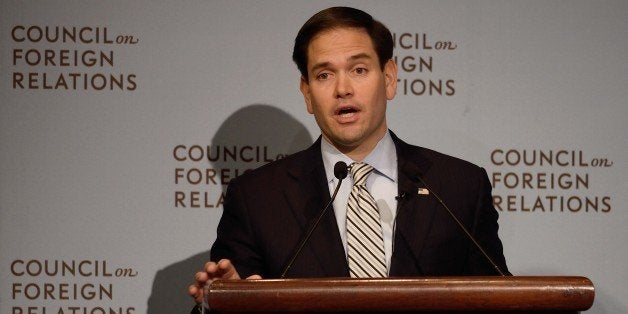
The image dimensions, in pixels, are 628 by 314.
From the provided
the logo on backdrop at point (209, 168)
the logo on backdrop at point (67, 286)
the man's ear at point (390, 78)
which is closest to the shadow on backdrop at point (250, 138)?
the logo on backdrop at point (209, 168)

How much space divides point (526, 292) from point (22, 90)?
225 cm

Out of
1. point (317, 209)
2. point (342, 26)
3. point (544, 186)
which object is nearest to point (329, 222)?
point (317, 209)

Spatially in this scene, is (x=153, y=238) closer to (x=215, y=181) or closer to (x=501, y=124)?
(x=215, y=181)

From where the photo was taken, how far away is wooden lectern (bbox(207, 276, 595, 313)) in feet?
5.42

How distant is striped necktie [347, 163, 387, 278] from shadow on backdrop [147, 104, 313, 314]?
0.73m

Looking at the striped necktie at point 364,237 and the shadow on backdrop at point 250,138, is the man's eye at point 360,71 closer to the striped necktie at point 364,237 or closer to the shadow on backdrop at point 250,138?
Result: the striped necktie at point 364,237

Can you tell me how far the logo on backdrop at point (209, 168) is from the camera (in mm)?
3238

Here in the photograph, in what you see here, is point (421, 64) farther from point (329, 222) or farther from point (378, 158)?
point (329, 222)

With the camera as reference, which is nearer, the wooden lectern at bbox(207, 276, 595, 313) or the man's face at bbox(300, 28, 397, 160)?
the wooden lectern at bbox(207, 276, 595, 313)

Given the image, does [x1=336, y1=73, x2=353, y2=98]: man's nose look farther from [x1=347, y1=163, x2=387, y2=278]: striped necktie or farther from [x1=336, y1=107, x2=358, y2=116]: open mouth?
[x1=347, y1=163, x2=387, y2=278]: striped necktie

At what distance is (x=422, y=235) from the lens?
8.27 ft

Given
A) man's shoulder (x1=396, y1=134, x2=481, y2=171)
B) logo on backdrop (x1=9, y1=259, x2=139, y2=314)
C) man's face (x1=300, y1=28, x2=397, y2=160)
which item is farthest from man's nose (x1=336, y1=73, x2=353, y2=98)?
logo on backdrop (x1=9, y1=259, x2=139, y2=314)

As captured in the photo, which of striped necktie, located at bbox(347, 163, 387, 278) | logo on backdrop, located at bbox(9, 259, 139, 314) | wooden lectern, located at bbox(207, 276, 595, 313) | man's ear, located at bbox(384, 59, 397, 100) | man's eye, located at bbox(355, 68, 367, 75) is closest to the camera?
wooden lectern, located at bbox(207, 276, 595, 313)

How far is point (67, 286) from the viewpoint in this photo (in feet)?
10.5
